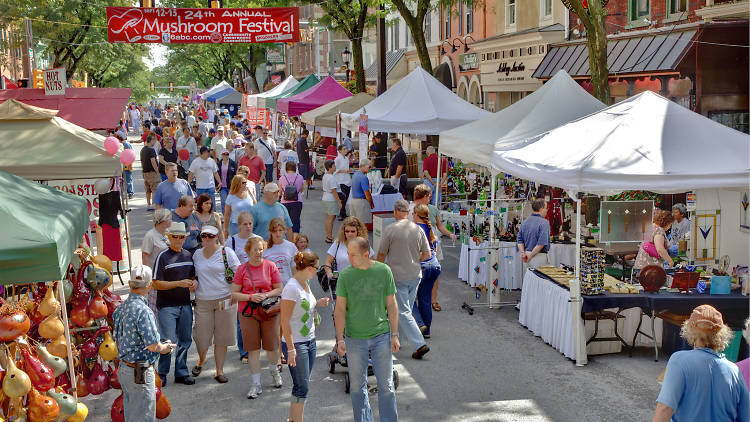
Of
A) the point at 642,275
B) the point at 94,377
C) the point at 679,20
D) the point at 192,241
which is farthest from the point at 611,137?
the point at 679,20

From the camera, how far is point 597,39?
13219mm

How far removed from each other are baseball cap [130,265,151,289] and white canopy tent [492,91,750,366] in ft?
14.9

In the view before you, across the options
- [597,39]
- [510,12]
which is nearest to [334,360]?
[597,39]

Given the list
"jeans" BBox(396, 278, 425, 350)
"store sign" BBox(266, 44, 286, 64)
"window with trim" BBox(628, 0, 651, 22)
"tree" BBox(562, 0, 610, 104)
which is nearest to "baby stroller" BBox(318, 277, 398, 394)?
"jeans" BBox(396, 278, 425, 350)

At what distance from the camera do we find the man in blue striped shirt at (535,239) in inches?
408

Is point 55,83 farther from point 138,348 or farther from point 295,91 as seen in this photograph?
point 138,348

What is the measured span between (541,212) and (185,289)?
4.91 metres

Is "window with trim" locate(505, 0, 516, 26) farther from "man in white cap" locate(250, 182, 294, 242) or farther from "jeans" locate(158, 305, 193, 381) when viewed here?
"jeans" locate(158, 305, 193, 381)

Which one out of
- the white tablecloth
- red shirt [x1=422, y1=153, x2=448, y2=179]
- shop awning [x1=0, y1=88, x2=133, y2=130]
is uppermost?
shop awning [x1=0, y1=88, x2=133, y2=130]

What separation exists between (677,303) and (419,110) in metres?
9.35

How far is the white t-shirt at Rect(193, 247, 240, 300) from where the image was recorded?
791 centimetres

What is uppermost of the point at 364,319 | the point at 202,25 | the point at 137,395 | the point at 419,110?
the point at 202,25

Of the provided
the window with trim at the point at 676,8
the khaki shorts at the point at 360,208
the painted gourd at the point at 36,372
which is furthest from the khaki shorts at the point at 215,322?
the window with trim at the point at 676,8

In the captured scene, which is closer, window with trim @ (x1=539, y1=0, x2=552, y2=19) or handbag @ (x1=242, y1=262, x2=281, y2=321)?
handbag @ (x1=242, y1=262, x2=281, y2=321)
